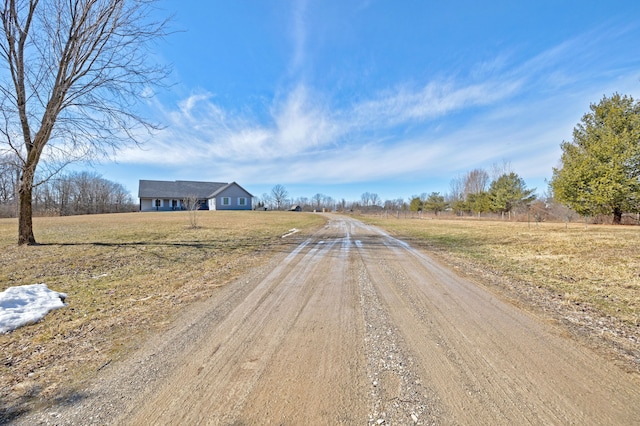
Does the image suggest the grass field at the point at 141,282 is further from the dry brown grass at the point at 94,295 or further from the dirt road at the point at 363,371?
the dirt road at the point at 363,371

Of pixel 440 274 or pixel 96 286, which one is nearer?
pixel 96 286

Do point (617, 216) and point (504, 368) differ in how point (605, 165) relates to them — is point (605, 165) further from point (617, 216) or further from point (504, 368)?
point (504, 368)

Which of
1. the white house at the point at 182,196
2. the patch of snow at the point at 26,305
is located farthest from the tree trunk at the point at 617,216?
the white house at the point at 182,196

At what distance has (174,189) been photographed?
45375mm

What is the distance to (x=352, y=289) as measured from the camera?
488 centimetres

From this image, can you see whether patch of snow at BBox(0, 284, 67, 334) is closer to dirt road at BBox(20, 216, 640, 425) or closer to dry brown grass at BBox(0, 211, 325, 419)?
dry brown grass at BBox(0, 211, 325, 419)

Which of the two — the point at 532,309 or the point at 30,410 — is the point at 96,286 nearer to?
the point at 30,410

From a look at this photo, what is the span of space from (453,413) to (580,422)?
0.85 metres

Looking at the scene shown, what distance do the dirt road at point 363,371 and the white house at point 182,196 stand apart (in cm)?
4333

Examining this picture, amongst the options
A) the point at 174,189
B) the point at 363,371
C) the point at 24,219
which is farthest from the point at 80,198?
the point at 363,371

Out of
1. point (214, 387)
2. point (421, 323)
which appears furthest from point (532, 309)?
point (214, 387)

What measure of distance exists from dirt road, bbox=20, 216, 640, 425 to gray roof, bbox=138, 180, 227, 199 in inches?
1695

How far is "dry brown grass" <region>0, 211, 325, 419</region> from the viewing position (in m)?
2.43

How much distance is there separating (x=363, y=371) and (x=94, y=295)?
16.8 ft
